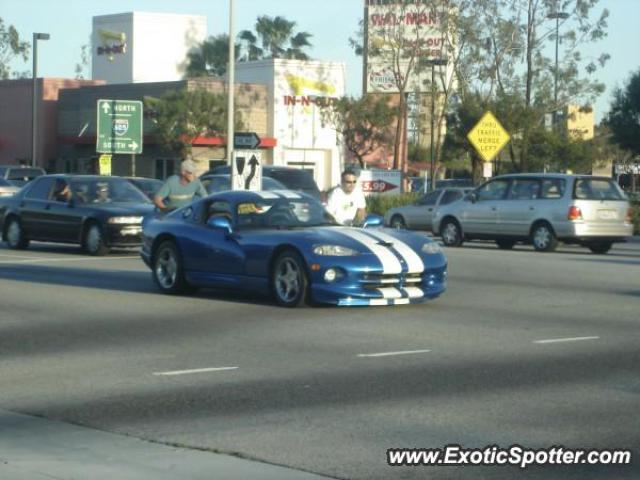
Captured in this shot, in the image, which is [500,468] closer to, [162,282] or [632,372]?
[632,372]

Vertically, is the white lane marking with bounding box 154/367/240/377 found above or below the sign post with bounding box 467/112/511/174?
below

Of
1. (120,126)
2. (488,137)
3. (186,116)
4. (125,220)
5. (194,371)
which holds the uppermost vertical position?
(186,116)

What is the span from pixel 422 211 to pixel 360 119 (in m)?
27.6

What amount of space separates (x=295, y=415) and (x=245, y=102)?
5791 centimetres

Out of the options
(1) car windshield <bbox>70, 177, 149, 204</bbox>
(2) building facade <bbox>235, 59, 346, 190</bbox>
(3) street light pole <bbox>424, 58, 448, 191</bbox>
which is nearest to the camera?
(1) car windshield <bbox>70, 177, 149, 204</bbox>

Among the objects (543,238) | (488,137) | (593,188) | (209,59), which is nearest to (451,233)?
(543,238)

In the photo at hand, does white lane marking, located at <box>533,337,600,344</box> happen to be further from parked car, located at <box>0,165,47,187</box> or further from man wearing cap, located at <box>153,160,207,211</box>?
parked car, located at <box>0,165,47,187</box>

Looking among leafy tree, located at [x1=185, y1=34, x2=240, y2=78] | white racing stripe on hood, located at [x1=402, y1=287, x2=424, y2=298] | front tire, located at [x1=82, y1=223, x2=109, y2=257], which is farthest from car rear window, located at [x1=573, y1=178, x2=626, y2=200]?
leafy tree, located at [x1=185, y1=34, x2=240, y2=78]

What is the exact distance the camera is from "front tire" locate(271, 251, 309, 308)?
50.8 feet

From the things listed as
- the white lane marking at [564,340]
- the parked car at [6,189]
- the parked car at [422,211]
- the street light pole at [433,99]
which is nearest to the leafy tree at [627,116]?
the street light pole at [433,99]

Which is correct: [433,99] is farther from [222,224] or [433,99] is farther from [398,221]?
[222,224]

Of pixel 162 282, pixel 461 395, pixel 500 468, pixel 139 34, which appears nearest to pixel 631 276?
pixel 162 282

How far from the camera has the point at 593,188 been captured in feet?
93.4

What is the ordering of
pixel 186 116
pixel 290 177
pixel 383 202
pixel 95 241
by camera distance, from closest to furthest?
pixel 95 241
pixel 290 177
pixel 383 202
pixel 186 116
